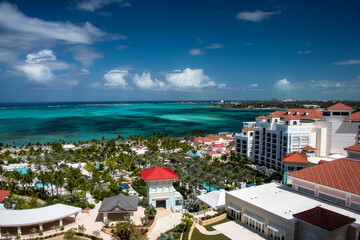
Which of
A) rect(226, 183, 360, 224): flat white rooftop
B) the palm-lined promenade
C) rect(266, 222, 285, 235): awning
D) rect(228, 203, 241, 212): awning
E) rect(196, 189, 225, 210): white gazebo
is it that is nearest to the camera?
rect(266, 222, 285, 235): awning

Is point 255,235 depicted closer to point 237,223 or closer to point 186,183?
point 237,223

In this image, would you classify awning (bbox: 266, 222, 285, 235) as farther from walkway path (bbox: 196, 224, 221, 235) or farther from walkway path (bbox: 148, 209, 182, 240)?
walkway path (bbox: 148, 209, 182, 240)

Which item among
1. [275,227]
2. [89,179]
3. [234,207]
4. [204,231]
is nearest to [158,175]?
[204,231]

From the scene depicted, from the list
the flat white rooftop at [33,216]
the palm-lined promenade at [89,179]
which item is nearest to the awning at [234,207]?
the palm-lined promenade at [89,179]

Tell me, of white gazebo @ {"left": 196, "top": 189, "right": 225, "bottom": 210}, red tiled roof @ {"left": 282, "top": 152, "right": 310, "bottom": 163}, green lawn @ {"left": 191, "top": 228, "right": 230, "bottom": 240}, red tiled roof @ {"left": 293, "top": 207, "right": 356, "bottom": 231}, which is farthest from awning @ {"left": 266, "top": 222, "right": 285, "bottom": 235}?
red tiled roof @ {"left": 282, "top": 152, "right": 310, "bottom": 163}

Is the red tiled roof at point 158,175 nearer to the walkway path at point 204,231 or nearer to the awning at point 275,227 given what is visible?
the walkway path at point 204,231

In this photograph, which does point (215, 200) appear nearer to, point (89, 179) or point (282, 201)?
point (282, 201)

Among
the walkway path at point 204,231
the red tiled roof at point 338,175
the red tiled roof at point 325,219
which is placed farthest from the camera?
the walkway path at point 204,231
